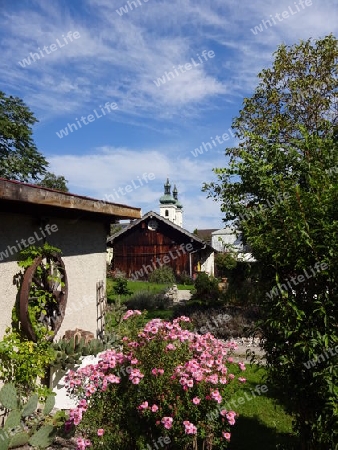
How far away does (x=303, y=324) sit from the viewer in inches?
143

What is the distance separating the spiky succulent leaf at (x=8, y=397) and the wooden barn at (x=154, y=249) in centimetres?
2720

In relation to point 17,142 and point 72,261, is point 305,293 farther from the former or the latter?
point 17,142

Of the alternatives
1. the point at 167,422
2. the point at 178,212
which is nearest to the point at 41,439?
the point at 167,422

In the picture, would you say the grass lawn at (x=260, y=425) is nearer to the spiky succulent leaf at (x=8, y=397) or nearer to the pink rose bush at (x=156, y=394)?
the pink rose bush at (x=156, y=394)

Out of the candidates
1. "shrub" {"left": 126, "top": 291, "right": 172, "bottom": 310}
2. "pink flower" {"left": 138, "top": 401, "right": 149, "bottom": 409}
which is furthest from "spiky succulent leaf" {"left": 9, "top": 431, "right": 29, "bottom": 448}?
"shrub" {"left": 126, "top": 291, "right": 172, "bottom": 310}

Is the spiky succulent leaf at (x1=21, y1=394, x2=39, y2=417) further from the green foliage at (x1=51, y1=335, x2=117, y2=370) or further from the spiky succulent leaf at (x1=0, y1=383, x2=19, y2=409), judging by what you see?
the green foliage at (x1=51, y1=335, x2=117, y2=370)

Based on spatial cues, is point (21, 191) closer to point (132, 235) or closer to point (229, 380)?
point (229, 380)

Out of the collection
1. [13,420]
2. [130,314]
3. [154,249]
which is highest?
[154,249]

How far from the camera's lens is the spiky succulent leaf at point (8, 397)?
14.9 ft

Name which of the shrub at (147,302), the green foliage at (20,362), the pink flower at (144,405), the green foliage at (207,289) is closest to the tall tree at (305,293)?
the pink flower at (144,405)

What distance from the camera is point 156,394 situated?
13.0ft

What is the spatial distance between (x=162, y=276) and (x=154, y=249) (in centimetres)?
351

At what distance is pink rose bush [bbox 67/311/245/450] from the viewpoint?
12.7 feet

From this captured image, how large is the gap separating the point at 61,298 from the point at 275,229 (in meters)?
4.53
